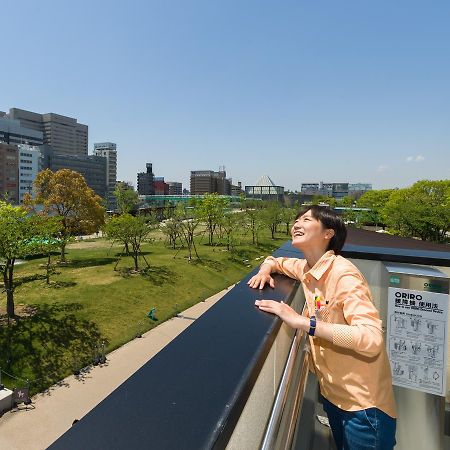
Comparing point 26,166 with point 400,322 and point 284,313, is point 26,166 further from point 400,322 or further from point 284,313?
point 284,313

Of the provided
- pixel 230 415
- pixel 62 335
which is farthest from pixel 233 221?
pixel 230 415

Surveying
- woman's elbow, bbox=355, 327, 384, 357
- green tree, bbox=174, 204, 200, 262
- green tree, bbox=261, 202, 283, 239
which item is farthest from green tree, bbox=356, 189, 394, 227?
woman's elbow, bbox=355, 327, 384, 357

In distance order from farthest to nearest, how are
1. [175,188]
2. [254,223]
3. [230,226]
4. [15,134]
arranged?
1. [175,188]
2. [15,134]
3. [254,223]
4. [230,226]

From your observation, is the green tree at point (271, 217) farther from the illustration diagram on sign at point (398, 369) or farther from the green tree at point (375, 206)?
the illustration diagram on sign at point (398, 369)

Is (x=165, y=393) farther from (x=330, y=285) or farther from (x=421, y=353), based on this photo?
(x=421, y=353)

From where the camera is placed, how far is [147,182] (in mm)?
132000

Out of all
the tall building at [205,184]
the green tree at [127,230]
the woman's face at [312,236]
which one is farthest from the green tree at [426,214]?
the tall building at [205,184]

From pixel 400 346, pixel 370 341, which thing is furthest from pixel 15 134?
pixel 370 341

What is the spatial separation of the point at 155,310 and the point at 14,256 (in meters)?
6.55

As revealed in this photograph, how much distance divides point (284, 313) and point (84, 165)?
10151cm

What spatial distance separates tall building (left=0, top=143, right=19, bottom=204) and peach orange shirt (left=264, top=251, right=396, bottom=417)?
239 ft

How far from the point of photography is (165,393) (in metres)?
1.03

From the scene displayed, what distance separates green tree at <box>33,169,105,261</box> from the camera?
21.7 metres

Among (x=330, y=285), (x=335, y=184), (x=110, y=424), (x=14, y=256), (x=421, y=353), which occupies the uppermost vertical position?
(x=335, y=184)
